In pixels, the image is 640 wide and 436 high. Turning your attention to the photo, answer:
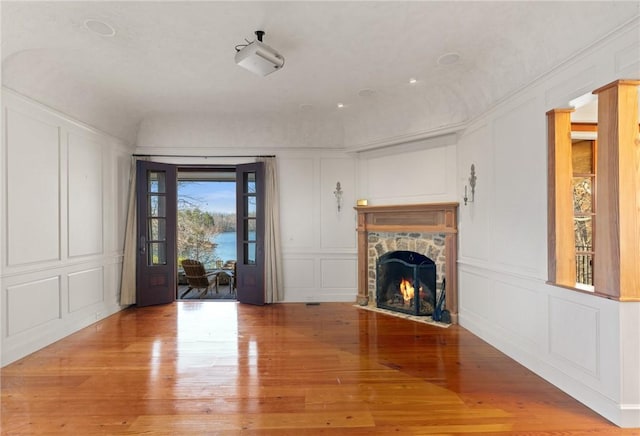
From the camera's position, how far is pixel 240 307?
5.37m

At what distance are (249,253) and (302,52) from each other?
353 cm

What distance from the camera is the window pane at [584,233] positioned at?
157 inches

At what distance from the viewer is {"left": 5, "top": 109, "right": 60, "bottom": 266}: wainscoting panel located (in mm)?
3318

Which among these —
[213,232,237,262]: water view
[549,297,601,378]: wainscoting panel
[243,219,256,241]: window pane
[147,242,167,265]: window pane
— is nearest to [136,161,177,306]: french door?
[147,242,167,265]: window pane

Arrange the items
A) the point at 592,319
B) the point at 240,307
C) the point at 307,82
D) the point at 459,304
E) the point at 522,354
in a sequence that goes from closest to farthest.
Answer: the point at 592,319 → the point at 522,354 → the point at 307,82 → the point at 459,304 → the point at 240,307

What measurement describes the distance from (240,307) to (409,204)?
3254mm

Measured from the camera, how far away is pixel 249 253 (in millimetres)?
5730

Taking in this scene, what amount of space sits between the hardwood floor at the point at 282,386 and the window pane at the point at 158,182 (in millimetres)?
2425

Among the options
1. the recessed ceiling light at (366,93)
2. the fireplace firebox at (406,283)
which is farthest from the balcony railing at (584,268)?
the recessed ceiling light at (366,93)

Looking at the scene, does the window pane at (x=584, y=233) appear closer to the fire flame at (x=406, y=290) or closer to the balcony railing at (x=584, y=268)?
the balcony railing at (x=584, y=268)


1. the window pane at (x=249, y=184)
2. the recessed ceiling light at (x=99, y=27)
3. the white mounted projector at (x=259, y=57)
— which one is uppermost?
the recessed ceiling light at (x=99, y=27)

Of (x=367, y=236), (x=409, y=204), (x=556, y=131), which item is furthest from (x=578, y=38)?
(x=367, y=236)

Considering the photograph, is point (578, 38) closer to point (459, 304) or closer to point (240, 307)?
point (459, 304)

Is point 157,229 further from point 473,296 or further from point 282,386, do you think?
point 473,296
